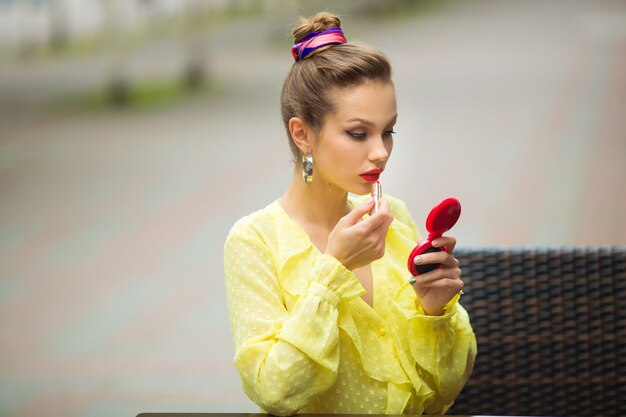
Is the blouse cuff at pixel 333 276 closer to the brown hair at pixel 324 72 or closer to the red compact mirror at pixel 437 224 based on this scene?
the red compact mirror at pixel 437 224

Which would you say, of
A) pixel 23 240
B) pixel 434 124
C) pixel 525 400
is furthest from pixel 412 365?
pixel 434 124

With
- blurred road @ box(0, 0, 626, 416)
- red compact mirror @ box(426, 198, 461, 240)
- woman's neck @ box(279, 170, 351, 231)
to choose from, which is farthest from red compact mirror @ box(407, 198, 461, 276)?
blurred road @ box(0, 0, 626, 416)

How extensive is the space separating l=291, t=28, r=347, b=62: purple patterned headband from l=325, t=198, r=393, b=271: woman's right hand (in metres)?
0.32

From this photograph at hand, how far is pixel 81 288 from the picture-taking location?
4027mm

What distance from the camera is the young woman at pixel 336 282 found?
1.46 m

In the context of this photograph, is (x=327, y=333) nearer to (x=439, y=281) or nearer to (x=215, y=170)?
(x=439, y=281)

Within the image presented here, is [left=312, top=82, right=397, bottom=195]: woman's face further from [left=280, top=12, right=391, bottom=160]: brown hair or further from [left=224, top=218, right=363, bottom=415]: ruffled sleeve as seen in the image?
[left=224, top=218, right=363, bottom=415]: ruffled sleeve

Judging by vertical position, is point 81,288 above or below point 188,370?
above

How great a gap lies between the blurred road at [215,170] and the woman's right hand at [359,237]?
193cm

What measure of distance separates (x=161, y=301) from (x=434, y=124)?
1.94 meters

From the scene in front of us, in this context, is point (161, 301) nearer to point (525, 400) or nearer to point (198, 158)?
point (198, 158)

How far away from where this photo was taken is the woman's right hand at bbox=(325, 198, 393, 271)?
146 centimetres

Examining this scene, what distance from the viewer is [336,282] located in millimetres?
1484

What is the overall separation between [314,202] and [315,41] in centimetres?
29
